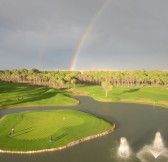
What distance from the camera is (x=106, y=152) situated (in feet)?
158

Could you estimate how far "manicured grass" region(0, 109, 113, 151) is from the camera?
50719mm

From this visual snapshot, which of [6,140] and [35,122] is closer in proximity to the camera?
[6,140]

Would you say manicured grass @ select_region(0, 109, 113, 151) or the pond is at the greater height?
manicured grass @ select_region(0, 109, 113, 151)

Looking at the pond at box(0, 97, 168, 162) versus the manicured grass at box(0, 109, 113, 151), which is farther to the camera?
the manicured grass at box(0, 109, 113, 151)

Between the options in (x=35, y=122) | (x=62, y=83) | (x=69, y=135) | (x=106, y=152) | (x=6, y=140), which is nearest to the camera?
(x=106, y=152)

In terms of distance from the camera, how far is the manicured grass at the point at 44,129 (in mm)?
50719

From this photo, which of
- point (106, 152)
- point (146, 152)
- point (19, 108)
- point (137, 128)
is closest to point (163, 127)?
point (137, 128)

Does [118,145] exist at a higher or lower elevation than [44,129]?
lower

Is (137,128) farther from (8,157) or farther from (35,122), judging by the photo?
(8,157)

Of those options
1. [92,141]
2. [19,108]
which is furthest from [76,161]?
[19,108]

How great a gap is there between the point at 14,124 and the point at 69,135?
18.3m

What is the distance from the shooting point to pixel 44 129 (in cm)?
6019

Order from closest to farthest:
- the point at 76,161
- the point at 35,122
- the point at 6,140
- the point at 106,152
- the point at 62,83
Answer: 1. the point at 76,161
2. the point at 106,152
3. the point at 6,140
4. the point at 35,122
5. the point at 62,83

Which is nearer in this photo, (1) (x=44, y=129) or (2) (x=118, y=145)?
(2) (x=118, y=145)
